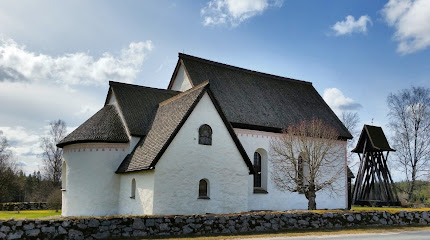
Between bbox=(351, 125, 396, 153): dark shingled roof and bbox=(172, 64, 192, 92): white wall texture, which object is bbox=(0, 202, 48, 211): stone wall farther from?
bbox=(351, 125, 396, 153): dark shingled roof

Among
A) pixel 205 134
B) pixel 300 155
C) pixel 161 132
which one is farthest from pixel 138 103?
pixel 300 155

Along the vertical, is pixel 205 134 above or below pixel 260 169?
above

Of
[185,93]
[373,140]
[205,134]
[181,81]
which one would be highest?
[181,81]

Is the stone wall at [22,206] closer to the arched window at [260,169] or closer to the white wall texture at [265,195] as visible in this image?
the arched window at [260,169]

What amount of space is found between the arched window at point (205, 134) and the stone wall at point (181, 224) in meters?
5.45

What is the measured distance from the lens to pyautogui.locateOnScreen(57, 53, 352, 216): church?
1995 centimetres

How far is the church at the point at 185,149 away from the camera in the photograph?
20.0 meters

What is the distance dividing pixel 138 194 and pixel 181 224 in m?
6.18

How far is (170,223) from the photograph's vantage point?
15.0m

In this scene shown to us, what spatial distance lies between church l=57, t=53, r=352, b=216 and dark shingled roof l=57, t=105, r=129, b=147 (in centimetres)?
6

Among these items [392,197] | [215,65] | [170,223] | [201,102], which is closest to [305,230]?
[170,223]

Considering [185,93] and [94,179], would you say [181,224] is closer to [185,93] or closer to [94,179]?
[94,179]

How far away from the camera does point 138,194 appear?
2070cm

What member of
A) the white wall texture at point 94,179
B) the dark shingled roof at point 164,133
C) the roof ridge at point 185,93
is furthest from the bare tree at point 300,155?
the white wall texture at point 94,179
